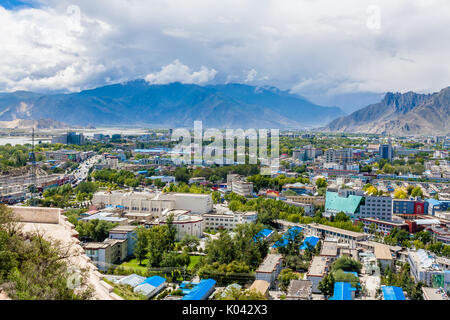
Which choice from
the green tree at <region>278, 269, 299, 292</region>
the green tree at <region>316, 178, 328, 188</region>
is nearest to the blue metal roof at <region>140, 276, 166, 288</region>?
the green tree at <region>278, 269, 299, 292</region>

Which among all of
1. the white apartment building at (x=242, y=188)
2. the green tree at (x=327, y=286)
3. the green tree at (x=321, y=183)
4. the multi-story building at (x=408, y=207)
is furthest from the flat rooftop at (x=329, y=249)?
the green tree at (x=321, y=183)

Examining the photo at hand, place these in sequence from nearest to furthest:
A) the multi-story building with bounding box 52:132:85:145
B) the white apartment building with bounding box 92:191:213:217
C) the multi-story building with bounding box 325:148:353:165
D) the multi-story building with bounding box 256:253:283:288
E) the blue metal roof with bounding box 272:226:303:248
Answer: the multi-story building with bounding box 256:253:283:288
the blue metal roof with bounding box 272:226:303:248
the white apartment building with bounding box 92:191:213:217
the multi-story building with bounding box 325:148:353:165
the multi-story building with bounding box 52:132:85:145

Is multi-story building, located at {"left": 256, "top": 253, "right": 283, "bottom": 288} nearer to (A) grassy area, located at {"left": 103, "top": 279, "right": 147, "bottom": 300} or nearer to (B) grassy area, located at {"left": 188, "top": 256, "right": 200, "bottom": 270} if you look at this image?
(B) grassy area, located at {"left": 188, "top": 256, "right": 200, "bottom": 270}

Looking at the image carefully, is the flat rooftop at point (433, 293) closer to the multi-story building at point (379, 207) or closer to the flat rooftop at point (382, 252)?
the flat rooftop at point (382, 252)

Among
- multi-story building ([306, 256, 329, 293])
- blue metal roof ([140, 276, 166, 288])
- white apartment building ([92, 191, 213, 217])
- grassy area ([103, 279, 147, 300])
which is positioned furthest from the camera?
white apartment building ([92, 191, 213, 217])

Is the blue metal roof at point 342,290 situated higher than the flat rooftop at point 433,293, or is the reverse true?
the blue metal roof at point 342,290

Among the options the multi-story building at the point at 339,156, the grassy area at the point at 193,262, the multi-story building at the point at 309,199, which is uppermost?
the multi-story building at the point at 339,156
